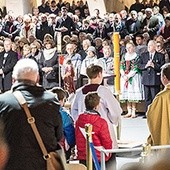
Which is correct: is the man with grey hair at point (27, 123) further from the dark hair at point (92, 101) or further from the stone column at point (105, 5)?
the stone column at point (105, 5)

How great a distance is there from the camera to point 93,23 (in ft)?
55.1

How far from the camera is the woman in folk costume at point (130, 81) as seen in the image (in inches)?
463

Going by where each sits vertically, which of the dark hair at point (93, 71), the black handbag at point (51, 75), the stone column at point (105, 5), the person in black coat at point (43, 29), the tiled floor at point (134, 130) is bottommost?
the tiled floor at point (134, 130)

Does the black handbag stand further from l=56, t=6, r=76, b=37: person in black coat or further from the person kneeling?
the person kneeling

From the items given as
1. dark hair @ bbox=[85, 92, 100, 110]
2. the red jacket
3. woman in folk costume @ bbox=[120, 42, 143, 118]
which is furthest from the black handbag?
dark hair @ bbox=[85, 92, 100, 110]

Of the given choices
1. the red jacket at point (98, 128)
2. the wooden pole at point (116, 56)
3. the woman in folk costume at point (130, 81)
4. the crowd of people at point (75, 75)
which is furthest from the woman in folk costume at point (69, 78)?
the red jacket at point (98, 128)

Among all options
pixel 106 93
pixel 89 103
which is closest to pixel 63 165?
pixel 89 103

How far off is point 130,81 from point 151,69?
518mm

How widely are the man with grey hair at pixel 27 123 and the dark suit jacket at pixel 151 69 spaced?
7.20m

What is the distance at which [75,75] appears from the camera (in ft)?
39.8

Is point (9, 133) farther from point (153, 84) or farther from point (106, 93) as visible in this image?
point (153, 84)

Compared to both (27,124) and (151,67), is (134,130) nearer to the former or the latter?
(151,67)

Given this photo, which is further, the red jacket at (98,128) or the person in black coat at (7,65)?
the person in black coat at (7,65)

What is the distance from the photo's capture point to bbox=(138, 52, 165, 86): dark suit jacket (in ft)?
38.0
